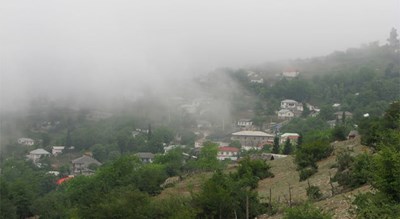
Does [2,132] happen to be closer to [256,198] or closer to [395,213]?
[256,198]

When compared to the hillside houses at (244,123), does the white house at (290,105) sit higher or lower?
higher

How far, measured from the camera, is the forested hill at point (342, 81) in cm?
7306

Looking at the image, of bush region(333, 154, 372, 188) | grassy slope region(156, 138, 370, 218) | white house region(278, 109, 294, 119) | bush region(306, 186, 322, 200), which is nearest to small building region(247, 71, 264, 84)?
white house region(278, 109, 294, 119)

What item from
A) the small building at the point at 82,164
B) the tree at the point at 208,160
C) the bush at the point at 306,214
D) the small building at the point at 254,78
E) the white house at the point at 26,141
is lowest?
the white house at the point at 26,141

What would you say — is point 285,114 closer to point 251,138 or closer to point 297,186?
point 251,138

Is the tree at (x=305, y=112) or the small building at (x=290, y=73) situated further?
the small building at (x=290, y=73)

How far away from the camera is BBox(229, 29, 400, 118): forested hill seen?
7306cm

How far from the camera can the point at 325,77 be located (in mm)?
95375

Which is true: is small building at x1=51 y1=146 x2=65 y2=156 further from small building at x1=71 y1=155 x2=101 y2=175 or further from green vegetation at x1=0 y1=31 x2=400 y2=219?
small building at x1=71 y1=155 x2=101 y2=175

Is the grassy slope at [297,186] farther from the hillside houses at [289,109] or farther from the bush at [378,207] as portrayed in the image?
the hillside houses at [289,109]

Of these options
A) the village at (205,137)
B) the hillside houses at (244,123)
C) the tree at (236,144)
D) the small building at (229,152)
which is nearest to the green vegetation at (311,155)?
the village at (205,137)

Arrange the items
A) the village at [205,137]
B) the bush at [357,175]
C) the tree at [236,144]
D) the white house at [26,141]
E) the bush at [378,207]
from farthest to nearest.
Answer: the white house at [26,141] < the tree at [236,144] < the village at [205,137] < the bush at [357,175] < the bush at [378,207]

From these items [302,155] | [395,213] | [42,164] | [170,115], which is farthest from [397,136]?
[170,115]

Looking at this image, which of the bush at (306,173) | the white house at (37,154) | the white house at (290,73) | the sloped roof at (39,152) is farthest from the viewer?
the white house at (290,73)
